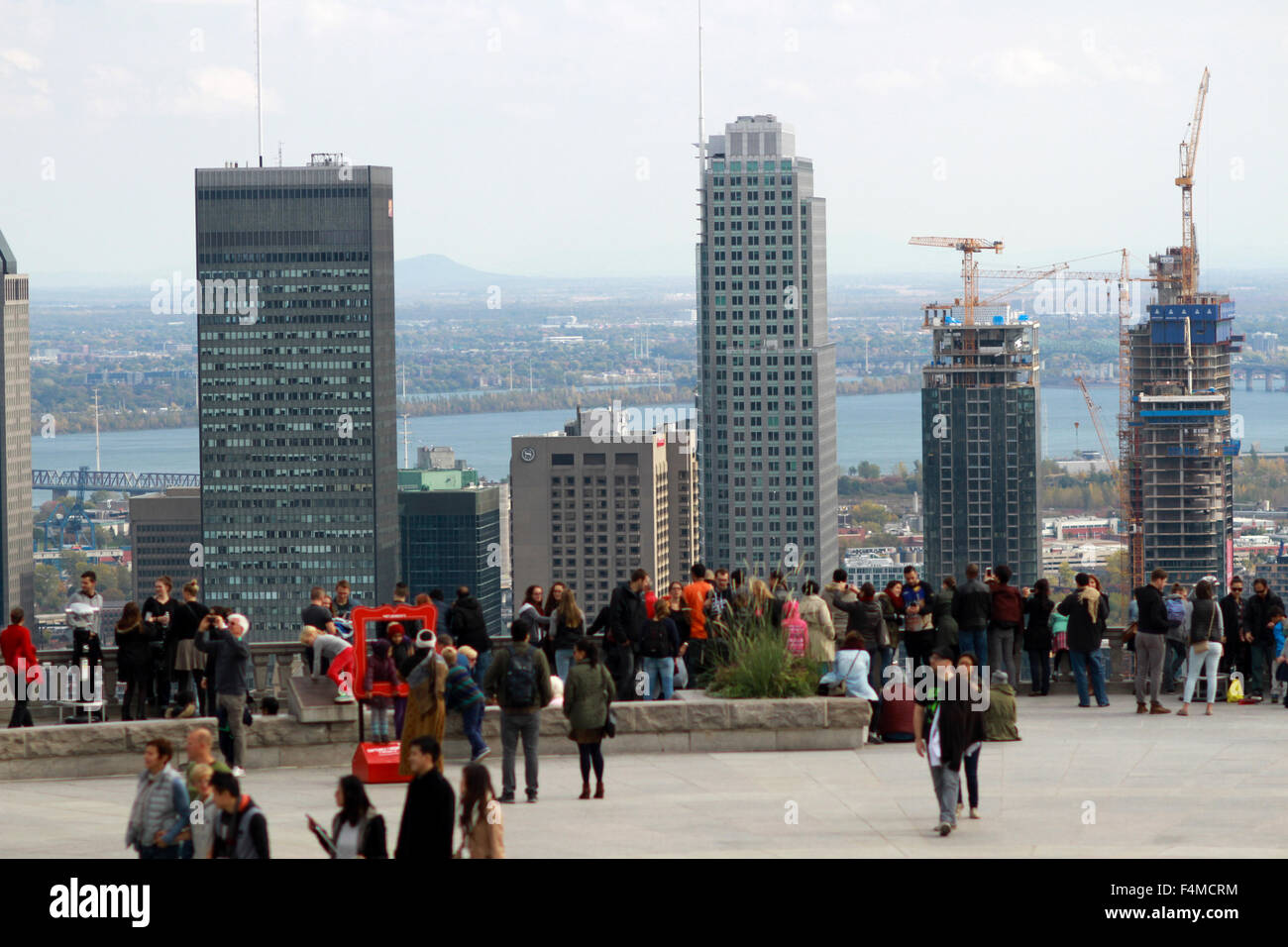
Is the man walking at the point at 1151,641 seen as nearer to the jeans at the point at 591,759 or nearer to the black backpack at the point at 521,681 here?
the jeans at the point at 591,759

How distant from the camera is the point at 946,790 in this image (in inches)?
561

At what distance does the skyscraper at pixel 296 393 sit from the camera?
185 meters

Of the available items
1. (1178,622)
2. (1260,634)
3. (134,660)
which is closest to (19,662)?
(134,660)

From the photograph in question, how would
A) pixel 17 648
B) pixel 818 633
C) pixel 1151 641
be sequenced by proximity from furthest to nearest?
pixel 1151 641 < pixel 818 633 < pixel 17 648

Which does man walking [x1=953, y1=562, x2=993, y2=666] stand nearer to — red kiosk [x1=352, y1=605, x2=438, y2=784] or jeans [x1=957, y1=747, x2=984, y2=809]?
jeans [x1=957, y1=747, x2=984, y2=809]

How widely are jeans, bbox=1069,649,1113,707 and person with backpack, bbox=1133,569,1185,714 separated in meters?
0.49

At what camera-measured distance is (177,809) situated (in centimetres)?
1160

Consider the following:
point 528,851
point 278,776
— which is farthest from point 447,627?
point 528,851

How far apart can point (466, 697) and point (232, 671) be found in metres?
Result: 2.10

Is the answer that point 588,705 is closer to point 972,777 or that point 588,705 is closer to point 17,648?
point 972,777

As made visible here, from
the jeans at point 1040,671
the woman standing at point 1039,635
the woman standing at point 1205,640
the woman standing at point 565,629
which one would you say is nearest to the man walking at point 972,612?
the woman standing at point 1039,635

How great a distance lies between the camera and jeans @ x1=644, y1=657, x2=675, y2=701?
18859mm
